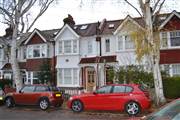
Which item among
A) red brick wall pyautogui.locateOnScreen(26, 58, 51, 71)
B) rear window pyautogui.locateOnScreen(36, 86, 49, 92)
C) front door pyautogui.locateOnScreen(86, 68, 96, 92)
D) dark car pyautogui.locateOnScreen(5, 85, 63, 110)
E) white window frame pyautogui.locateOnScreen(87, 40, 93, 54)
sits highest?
white window frame pyautogui.locateOnScreen(87, 40, 93, 54)

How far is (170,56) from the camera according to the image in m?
31.0

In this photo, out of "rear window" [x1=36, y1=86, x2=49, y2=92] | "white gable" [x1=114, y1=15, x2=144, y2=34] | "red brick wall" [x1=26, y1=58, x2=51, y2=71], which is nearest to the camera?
"rear window" [x1=36, y1=86, x2=49, y2=92]

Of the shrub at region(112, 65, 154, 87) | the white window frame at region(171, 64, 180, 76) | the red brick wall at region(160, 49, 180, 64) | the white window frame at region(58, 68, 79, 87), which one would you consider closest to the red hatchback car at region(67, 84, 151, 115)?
the shrub at region(112, 65, 154, 87)

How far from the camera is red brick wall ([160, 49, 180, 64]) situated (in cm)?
3066

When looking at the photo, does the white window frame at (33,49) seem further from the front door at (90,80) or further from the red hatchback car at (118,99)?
the red hatchback car at (118,99)

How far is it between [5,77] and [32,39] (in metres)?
7.27

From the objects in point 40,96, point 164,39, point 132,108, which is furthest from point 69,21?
point 132,108

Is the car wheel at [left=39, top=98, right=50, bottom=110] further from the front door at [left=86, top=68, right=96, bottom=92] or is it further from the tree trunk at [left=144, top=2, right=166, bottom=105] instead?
the front door at [left=86, top=68, right=96, bottom=92]

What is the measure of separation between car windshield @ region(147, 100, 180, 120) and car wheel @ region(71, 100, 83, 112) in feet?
45.3

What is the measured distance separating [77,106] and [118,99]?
9.12 feet

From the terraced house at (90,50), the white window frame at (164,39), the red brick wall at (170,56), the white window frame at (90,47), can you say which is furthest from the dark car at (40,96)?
the white window frame at (90,47)

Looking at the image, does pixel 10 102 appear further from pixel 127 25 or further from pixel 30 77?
pixel 30 77

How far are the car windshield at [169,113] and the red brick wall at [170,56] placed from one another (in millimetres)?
25008

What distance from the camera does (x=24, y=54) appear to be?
41.8m
